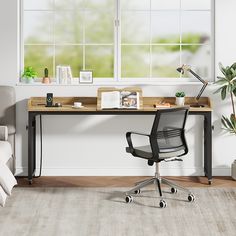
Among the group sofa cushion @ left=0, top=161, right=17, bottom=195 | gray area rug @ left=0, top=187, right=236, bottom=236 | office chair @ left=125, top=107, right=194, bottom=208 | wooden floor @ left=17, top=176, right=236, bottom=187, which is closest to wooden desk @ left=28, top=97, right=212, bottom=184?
wooden floor @ left=17, top=176, right=236, bottom=187

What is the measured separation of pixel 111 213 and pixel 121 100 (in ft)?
4.96

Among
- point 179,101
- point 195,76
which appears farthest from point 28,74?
point 195,76

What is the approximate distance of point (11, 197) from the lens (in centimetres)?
586

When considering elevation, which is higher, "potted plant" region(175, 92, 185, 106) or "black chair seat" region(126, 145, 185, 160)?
"potted plant" region(175, 92, 185, 106)

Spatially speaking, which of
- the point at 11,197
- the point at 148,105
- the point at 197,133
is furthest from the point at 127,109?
the point at 11,197

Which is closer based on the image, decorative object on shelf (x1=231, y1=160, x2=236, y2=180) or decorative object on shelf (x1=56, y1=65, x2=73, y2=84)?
decorative object on shelf (x1=231, y1=160, x2=236, y2=180)

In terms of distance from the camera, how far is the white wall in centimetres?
687

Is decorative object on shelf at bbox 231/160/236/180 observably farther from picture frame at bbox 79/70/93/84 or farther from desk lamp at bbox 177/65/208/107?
picture frame at bbox 79/70/93/84

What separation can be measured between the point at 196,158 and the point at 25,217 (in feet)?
8.02

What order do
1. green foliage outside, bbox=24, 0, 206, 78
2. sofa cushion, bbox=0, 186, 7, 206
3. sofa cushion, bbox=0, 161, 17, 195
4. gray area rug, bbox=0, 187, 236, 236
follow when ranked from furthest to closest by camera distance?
green foliage outside, bbox=24, 0, 206, 78, sofa cushion, bbox=0, 161, 17, 195, sofa cushion, bbox=0, 186, 7, 206, gray area rug, bbox=0, 187, 236, 236

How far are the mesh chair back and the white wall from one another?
102 centimetres

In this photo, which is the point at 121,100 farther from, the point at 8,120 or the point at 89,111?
the point at 8,120

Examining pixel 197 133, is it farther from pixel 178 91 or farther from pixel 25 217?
pixel 25 217

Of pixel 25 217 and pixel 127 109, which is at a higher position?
pixel 127 109
